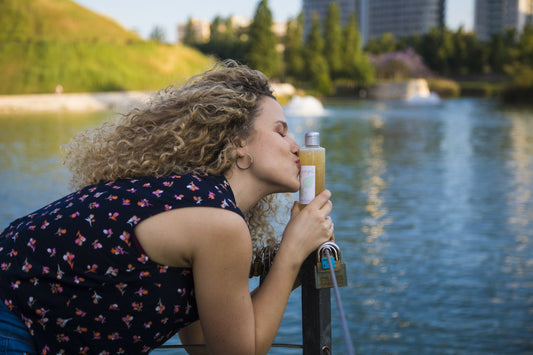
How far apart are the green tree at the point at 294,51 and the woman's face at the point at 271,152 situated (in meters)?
62.1

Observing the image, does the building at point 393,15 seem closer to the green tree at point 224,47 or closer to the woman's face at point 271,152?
the green tree at point 224,47

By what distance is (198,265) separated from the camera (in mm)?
1458

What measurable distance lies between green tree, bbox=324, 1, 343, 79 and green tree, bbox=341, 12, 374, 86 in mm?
830

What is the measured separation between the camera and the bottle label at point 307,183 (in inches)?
67.1

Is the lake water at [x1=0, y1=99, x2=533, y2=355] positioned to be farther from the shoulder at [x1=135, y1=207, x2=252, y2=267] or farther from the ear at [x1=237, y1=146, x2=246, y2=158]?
the shoulder at [x1=135, y1=207, x2=252, y2=267]

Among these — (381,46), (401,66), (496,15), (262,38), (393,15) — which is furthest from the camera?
(393,15)

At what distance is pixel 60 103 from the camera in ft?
124

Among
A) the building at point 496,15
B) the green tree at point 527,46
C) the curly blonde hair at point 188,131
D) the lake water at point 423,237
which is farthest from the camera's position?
the building at point 496,15

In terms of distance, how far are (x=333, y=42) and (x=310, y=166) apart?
2624 inches

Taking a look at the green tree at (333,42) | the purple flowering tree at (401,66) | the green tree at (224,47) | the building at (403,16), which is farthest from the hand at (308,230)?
the building at (403,16)

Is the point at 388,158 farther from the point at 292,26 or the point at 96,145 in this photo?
the point at 292,26

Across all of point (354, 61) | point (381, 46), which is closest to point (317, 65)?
point (354, 61)

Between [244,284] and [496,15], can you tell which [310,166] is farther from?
[496,15]

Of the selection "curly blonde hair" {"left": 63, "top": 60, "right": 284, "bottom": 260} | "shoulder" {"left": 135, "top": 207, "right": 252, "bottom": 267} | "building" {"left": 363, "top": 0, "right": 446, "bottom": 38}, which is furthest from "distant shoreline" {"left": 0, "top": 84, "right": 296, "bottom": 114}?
"building" {"left": 363, "top": 0, "right": 446, "bottom": 38}
